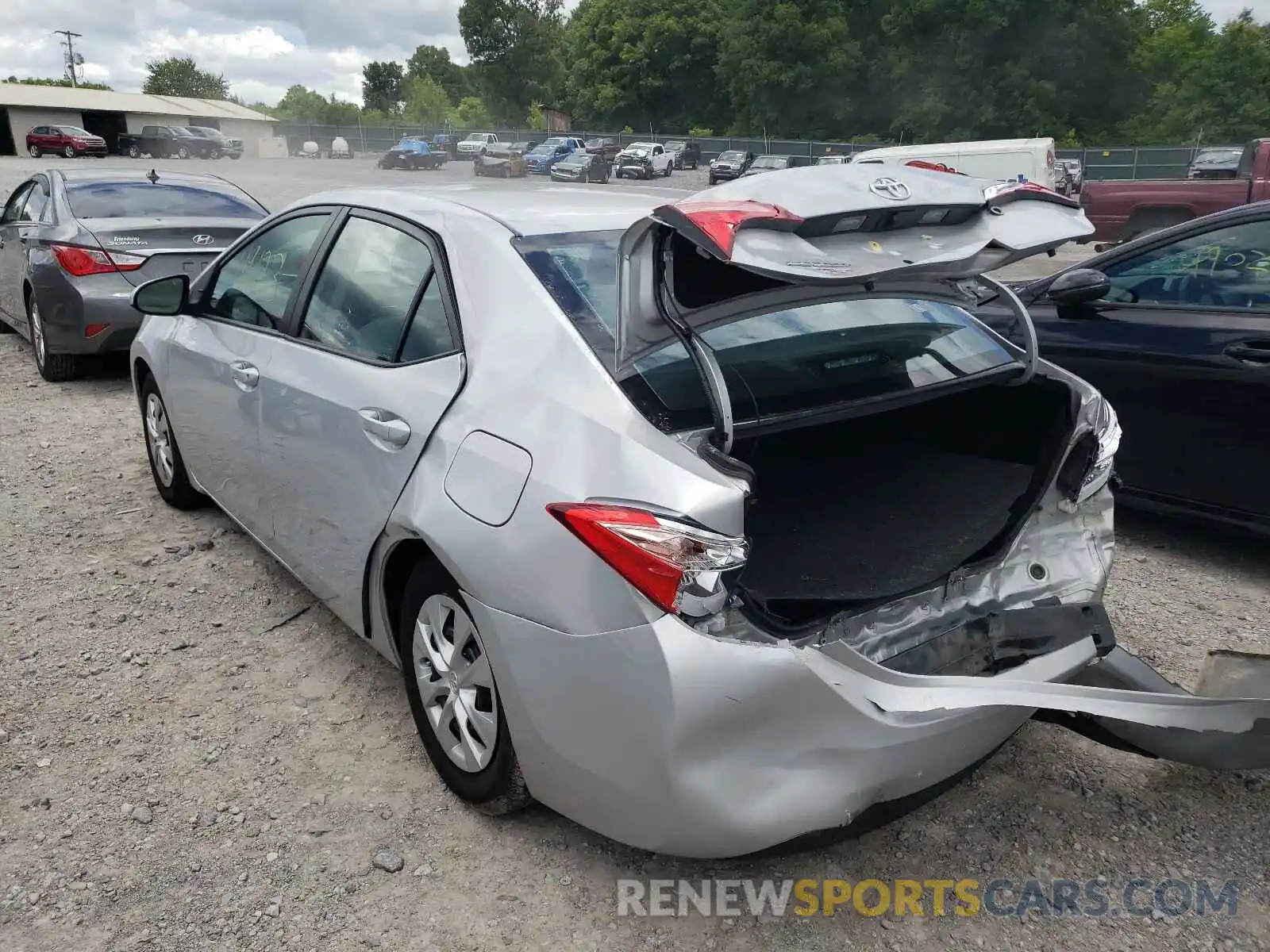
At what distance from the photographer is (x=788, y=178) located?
2.18m

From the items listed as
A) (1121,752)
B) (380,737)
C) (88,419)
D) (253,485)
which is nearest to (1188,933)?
(1121,752)

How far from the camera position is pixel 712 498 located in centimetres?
190

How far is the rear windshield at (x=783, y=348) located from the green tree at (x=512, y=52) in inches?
3635

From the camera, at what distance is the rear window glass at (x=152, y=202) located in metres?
7.12

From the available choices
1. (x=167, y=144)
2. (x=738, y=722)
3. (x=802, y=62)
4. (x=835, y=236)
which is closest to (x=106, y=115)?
(x=167, y=144)

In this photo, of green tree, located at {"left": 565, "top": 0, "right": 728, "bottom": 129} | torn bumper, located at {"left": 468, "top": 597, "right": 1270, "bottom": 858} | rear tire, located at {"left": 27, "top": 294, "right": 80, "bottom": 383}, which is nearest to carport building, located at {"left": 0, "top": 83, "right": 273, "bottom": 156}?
green tree, located at {"left": 565, "top": 0, "right": 728, "bottom": 129}

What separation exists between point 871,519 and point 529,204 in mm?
1360

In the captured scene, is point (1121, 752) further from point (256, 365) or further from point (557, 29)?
point (557, 29)

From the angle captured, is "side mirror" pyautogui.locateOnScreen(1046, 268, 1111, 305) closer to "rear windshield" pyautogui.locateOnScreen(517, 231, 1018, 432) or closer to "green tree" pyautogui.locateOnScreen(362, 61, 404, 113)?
"rear windshield" pyautogui.locateOnScreen(517, 231, 1018, 432)

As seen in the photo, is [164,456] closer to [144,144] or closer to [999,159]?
[999,159]

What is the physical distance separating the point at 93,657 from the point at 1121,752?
11.0 ft

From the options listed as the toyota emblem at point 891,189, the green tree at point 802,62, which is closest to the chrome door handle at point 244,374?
the toyota emblem at point 891,189

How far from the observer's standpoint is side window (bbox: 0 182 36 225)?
8.10 metres

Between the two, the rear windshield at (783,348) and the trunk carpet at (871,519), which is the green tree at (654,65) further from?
the trunk carpet at (871,519)
